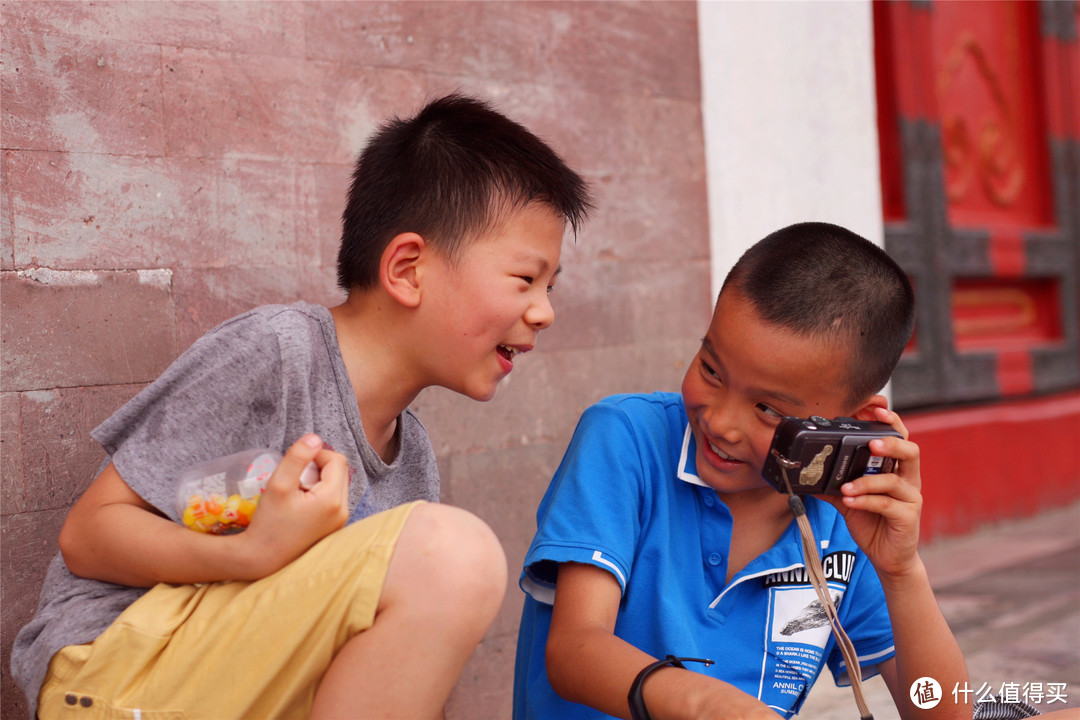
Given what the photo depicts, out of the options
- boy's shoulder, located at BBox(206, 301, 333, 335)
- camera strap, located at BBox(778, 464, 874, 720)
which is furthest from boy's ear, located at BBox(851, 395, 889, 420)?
boy's shoulder, located at BBox(206, 301, 333, 335)

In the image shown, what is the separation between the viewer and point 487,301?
1658 millimetres

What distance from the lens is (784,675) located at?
1.73m

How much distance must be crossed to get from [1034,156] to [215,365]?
4.94 meters

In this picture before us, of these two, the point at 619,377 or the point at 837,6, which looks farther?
the point at 837,6

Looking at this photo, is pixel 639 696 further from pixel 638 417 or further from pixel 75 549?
pixel 75 549

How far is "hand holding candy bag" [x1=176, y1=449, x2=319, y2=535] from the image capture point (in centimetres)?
134

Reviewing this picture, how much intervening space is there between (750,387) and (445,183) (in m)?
0.62

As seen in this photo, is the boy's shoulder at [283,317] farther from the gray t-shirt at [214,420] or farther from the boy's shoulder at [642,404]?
the boy's shoulder at [642,404]

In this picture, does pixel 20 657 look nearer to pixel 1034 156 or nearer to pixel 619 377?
pixel 619 377

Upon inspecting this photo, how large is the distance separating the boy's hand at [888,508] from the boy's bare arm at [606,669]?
36 cm

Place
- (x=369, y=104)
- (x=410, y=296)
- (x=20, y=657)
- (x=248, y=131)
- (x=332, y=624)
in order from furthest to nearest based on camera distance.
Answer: (x=369, y=104)
(x=248, y=131)
(x=410, y=296)
(x=20, y=657)
(x=332, y=624)

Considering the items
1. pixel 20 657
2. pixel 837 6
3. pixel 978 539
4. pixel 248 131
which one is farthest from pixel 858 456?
pixel 978 539

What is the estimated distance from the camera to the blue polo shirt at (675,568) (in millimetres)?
1646

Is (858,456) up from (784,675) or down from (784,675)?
up
